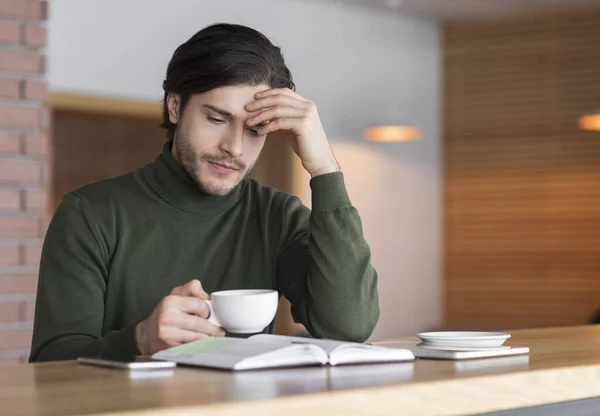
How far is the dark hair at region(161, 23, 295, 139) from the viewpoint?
2.02m

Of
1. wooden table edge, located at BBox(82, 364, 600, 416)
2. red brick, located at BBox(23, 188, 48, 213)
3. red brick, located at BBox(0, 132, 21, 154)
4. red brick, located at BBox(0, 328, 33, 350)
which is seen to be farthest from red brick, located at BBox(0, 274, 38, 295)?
wooden table edge, located at BBox(82, 364, 600, 416)

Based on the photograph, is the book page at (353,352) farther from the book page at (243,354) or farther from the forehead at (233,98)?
the forehead at (233,98)

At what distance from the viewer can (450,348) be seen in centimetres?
159

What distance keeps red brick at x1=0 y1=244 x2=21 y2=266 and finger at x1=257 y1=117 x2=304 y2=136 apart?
1.66 meters

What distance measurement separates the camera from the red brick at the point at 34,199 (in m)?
3.45

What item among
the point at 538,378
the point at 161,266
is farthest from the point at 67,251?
the point at 538,378

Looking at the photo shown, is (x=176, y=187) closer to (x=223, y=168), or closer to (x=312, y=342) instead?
(x=223, y=168)

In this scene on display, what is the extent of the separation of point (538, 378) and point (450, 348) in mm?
241

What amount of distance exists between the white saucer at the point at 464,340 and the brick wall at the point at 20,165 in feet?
6.85

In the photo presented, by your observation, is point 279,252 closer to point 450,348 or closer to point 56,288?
point 56,288

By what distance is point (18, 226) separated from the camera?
3.43 meters

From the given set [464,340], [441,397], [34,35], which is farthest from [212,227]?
[34,35]

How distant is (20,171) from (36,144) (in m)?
→ 0.11

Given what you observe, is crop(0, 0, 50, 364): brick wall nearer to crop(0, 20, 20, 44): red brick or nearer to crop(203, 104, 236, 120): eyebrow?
crop(0, 20, 20, 44): red brick
